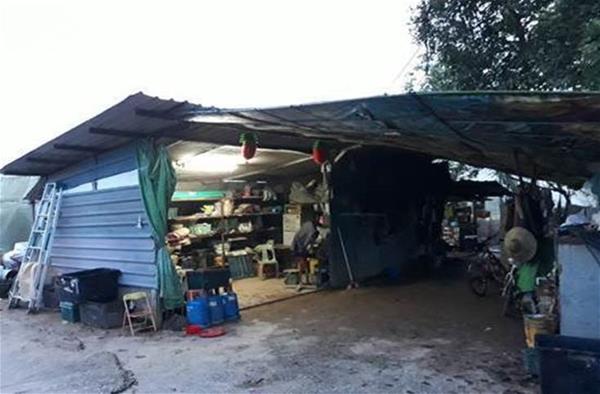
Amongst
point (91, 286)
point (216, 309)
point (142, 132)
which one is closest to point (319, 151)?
point (142, 132)

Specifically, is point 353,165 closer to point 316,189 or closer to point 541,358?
point 316,189

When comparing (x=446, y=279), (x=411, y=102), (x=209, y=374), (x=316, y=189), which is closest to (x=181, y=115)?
(x=209, y=374)

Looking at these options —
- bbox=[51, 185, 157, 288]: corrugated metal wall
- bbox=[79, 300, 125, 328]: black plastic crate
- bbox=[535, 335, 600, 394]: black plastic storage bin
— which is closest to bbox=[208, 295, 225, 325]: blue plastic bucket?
bbox=[51, 185, 157, 288]: corrugated metal wall

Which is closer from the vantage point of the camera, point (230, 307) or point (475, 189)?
point (230, 307)

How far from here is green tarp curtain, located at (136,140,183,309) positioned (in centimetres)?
618

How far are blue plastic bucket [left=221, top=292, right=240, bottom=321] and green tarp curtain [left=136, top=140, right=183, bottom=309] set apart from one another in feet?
1.88

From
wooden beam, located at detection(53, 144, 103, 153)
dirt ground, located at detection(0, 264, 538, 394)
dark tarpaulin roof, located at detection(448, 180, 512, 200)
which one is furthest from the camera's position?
dark tarpaulin roof, located at detection(448, 180, 512, 200)

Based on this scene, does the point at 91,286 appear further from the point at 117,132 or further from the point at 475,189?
the point at 475,189

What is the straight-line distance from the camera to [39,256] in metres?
7.94

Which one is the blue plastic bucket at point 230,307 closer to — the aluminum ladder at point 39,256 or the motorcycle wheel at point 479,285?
the aluminum ladder at point 39,256

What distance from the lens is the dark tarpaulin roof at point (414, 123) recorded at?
273 centimetres

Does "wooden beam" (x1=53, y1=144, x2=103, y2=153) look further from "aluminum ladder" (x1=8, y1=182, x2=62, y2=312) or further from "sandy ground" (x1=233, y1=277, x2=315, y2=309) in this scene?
"sandy ground" (x1=233, y1=277, x2=315, y2=309)

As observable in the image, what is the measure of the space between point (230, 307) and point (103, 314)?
65.4 inches

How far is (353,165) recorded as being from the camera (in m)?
9.38
